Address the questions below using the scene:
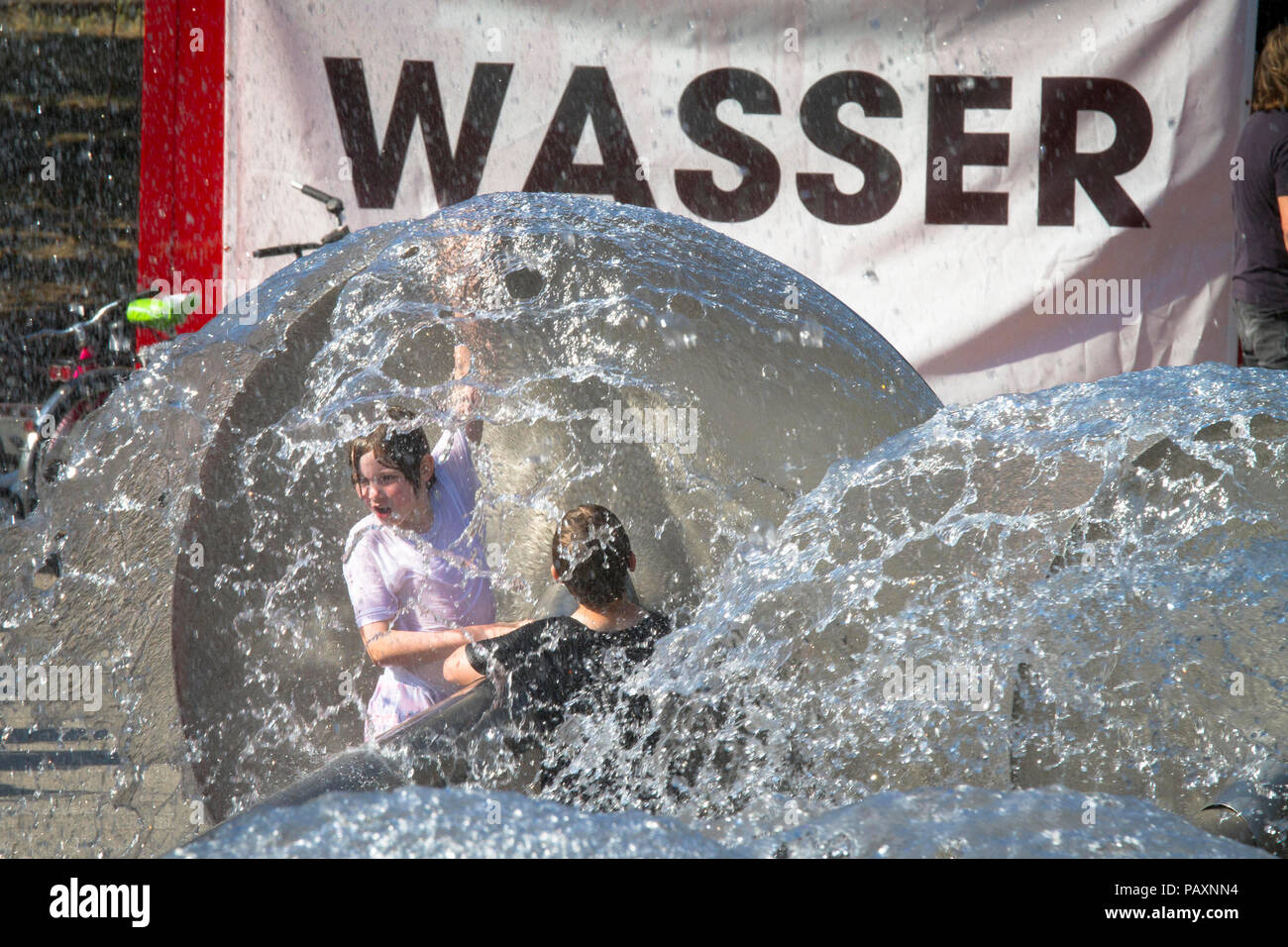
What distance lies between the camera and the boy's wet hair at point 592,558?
244 centimetres

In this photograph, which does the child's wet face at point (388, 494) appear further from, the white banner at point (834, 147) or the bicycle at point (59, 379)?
the white banner at point (834, 147)

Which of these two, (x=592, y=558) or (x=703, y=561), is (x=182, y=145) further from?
(x=592, y=558)

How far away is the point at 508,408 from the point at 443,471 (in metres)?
0.31

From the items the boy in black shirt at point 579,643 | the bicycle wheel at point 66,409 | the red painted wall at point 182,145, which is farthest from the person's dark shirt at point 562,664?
the bicycle wheel at point 66,409

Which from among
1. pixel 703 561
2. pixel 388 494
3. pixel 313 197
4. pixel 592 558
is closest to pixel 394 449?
pixel 388 494

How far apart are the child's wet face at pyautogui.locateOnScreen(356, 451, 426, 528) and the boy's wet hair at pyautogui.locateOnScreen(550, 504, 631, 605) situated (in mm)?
395

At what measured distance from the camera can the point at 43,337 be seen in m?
6.02

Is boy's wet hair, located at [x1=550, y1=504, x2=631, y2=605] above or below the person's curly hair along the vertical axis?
below

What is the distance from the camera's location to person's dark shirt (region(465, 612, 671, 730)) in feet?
7.41

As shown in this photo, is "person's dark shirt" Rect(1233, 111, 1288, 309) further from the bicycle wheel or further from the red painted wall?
the bicycle wheel

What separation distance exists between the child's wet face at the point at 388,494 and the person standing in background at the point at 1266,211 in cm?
242

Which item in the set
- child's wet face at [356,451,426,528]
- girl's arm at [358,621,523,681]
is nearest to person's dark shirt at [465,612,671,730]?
girl's arm at [358,621,523,681]
